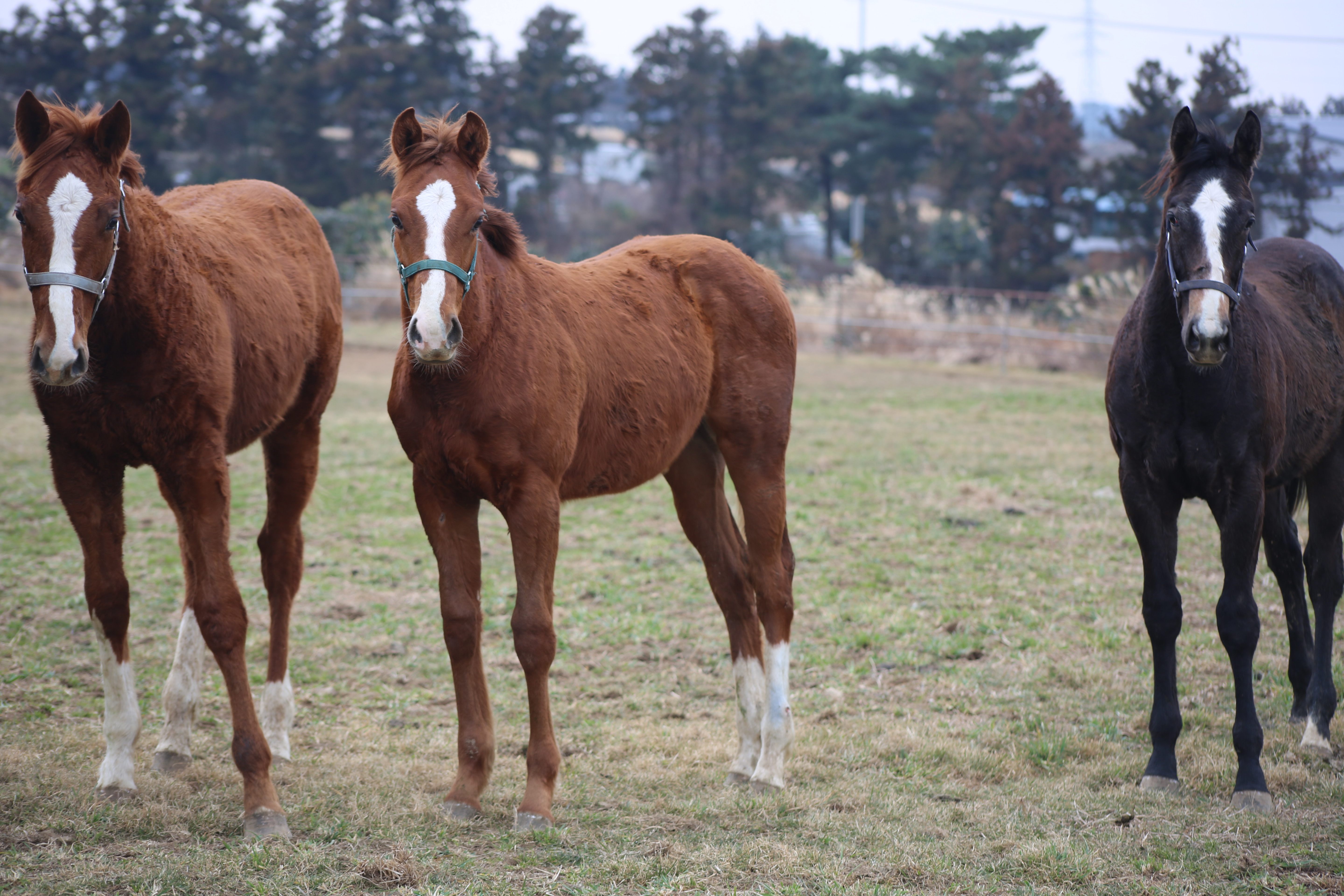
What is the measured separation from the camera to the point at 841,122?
104 feet

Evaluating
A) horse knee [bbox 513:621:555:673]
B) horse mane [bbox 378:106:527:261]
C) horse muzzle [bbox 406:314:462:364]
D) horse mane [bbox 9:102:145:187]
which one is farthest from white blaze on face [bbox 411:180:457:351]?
horse knee [bbox 513:621:555:673]

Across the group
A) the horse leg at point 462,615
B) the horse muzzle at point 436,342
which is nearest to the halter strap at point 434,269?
the horse muzzle at point 436,342

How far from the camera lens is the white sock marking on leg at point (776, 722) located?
12.6 ft

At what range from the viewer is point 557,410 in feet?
11.2

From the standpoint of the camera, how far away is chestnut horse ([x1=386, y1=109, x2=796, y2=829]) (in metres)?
3.29

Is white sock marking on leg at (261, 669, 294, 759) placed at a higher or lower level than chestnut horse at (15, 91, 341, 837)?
lower

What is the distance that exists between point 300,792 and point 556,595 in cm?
265

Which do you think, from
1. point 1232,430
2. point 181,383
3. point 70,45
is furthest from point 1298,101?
point 70,45

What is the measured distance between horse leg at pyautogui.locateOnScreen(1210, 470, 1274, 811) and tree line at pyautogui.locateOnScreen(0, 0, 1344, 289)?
2292cm

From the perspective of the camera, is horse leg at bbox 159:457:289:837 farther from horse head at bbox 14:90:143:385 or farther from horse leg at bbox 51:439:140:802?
horse head at bbox 14:90:143:385

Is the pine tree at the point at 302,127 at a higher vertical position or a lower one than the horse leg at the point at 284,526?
higher

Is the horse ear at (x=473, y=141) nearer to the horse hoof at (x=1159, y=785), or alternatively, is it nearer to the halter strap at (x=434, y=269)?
the halter strap at (x=434, y=269)

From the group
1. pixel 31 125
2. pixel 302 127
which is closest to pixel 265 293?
pixel 31 125

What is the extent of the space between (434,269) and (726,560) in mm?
1750
